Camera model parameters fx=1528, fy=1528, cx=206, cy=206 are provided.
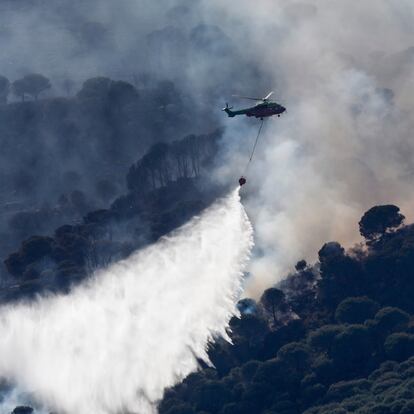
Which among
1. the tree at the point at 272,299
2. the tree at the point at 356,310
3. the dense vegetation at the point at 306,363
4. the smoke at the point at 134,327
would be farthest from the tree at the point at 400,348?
the smoke at the point at 134,327

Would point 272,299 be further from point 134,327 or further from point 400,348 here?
point 134,327

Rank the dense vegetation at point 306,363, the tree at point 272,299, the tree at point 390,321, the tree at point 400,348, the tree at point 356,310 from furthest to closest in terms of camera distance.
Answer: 1. the tree at point 356,310
2. the tree at point 272,299
3. the tree at point 390,321
4. the tree at point 400,348
5. the dense vegetation at point 306,363

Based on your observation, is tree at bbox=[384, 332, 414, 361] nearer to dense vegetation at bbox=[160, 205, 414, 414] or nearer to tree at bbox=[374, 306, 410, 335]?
dense vegetation at bbox=[160, 205, 414, 414]

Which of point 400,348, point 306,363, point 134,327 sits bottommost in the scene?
point 400,348

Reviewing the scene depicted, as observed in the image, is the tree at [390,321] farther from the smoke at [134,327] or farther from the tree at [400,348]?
the smoke at [134,327]

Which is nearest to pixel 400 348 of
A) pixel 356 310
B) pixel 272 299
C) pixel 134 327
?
pixel 356 310

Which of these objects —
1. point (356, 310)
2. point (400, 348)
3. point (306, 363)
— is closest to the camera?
point (400, 348)
